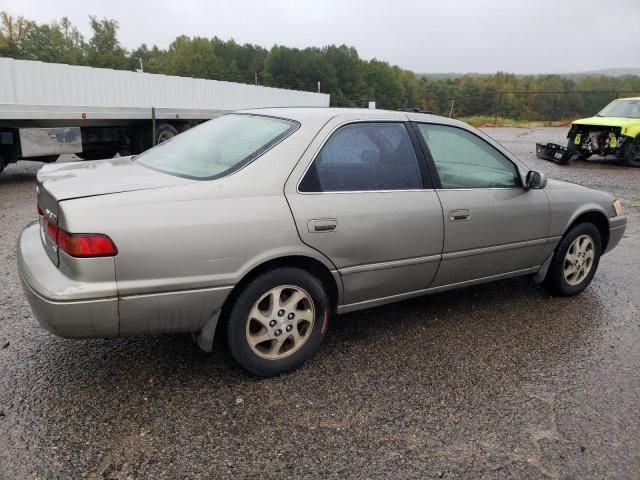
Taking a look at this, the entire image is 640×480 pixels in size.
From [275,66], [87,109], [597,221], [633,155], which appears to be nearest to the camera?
[597,221]

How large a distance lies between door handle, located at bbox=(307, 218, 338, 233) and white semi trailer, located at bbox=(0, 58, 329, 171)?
7.18 m

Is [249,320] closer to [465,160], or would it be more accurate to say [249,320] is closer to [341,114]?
[341,114]

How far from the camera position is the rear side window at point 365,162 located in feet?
9.62

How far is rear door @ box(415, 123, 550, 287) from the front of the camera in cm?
340

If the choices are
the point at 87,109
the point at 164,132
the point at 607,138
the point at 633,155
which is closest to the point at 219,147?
the point at 87,109

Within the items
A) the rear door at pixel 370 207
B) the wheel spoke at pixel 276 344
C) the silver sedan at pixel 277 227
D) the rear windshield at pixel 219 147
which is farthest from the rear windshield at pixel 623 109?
the wheel spoke at pixel 276 344

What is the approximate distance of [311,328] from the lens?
2961mm

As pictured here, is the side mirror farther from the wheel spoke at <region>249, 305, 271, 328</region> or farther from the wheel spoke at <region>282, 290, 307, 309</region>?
the wheel spoke at <region>249, 305, 271, 328</region>

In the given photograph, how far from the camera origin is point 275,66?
100 meters

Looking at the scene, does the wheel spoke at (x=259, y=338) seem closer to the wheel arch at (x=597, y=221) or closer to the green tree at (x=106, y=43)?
the wheel arch at (x=597, y=221)

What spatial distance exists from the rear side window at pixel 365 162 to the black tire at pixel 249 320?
0.51 m

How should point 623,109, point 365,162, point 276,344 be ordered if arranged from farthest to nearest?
point 623,109
point 365,162
point 276,344

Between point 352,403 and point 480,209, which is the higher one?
point 480,209

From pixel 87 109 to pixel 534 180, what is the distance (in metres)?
8.36
